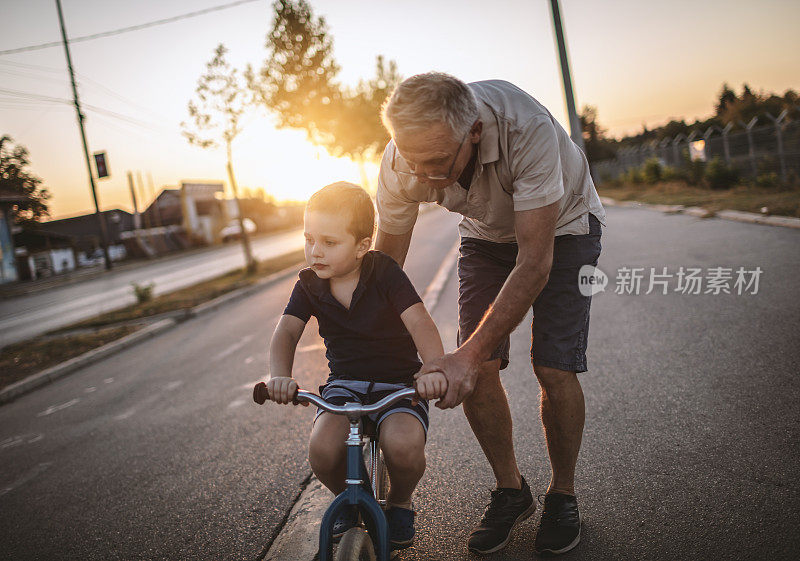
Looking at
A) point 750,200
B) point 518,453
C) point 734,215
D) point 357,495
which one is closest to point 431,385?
point 357,495

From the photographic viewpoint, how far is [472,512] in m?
2.70

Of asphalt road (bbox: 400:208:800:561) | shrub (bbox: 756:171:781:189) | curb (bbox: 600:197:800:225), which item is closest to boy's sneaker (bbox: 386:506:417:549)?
asphalt road (bbox: 400:208:800:561)

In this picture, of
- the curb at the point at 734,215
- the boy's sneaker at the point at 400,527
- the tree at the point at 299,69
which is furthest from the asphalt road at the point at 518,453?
the tree at the point at 299,69

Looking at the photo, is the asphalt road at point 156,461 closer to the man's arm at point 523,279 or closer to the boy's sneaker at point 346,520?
the boy's sneaker at point 346,520

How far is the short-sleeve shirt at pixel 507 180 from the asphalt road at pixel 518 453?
131 cm

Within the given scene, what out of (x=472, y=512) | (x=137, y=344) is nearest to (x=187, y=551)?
(x=472, y=512)

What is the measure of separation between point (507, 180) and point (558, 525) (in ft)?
4.77

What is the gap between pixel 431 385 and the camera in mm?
1894

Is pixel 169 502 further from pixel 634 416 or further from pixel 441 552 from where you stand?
pixel 634 416

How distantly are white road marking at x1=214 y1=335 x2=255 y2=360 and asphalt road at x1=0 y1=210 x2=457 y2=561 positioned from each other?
1.6 inches

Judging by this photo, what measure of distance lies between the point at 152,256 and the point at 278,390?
4425 centimetres

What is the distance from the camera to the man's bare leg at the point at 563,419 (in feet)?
8.05

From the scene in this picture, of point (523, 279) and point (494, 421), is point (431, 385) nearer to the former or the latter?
point (523, 279)

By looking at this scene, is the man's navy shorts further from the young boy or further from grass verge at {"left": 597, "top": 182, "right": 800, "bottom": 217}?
grass verge at {"left": 597, "top": 182, "right": 800, "bottom": 217}
